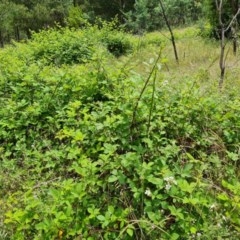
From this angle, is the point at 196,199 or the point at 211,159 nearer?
the point at 196,199

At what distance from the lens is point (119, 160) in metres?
2.06

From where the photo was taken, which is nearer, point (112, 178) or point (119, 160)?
point (112, 178)

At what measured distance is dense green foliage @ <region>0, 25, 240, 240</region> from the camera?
1.91 meters

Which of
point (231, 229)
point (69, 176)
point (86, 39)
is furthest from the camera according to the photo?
point (86, 39)

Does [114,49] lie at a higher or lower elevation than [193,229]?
lower

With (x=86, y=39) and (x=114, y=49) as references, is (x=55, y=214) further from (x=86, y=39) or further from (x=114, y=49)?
(x=114, y=49)

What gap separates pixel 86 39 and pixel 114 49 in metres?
2.29

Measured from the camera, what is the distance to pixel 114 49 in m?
12.3

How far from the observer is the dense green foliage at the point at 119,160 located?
1.91m

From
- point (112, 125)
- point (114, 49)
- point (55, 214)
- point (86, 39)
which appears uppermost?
point (112, 125)

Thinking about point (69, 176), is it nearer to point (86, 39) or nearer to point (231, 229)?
point (231, 229)

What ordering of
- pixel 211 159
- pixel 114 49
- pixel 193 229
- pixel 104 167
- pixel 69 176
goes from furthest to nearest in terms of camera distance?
pixel 114 49 < pixel 69 176 < pixel 211 159 < pixel 104 167 < pixel 193 229

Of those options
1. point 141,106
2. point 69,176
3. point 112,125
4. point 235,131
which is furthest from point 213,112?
point 69,176

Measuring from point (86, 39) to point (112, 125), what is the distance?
8.36m
